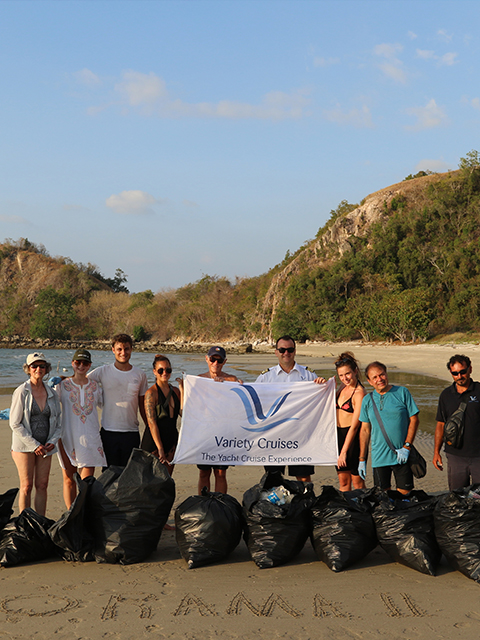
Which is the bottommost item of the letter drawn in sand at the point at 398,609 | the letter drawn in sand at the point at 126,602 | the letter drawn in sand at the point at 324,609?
the letter drawn in sand at the point at 126,602

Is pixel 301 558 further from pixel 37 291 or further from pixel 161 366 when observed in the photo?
pixel 37 291

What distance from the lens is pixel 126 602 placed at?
3.18 m

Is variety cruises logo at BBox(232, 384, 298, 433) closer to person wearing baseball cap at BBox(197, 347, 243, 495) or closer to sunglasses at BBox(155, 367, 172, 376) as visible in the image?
person wearing baseball cap at BBox(197, 347, 243, 495)

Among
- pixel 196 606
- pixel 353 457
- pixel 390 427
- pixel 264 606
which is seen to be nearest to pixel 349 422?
pixel 353 457

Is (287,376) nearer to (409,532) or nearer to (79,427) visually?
(409,532)

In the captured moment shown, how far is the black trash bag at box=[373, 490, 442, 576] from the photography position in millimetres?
3578

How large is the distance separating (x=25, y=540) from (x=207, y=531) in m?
1.36

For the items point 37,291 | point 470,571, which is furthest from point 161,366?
point 37,291

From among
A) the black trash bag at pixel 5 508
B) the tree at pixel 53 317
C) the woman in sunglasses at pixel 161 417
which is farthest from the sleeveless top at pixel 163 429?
the tree at pixel 53 317

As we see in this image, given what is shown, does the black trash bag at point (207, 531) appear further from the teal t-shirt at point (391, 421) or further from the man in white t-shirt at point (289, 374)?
the teal t-shirt at point (391, 421)

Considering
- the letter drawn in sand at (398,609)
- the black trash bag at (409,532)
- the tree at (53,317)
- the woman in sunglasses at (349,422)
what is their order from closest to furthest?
the letter drawn in sand at (398,609) < the black trash bag at (409,532) < the woman in sunglasses at (349,422) < the tree at (53,317)

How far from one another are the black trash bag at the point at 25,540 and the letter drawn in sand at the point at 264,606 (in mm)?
1563

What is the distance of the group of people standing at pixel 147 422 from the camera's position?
4.12 meters

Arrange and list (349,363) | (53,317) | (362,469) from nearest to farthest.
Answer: (362,469), (349,363), (53,317)
